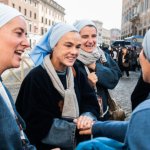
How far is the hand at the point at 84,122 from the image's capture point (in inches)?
95.9

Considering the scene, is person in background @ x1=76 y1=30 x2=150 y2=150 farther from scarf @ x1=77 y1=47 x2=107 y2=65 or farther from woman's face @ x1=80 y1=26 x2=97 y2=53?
woman's face @ x1=80 y1=26 x2=97 y2=53

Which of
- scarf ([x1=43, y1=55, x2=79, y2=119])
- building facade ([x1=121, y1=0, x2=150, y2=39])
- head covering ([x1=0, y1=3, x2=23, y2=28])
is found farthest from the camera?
building facade ([x1=121, y1=0, x2=150, y2=39])

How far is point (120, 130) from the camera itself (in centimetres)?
208

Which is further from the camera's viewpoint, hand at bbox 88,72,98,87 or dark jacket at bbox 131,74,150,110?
hand at bbox 88,72,98,87

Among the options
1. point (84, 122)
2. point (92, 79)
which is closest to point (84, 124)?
point (84, 122)

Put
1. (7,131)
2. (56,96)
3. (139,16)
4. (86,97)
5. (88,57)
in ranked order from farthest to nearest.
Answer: (139,16)
(88,57)
(86,97)
(56,96)
(7,131)

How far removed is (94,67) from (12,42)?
138cm

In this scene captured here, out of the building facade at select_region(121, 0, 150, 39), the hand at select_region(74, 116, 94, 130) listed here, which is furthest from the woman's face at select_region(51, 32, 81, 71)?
the building facade at select_region(121, 0, 150, 39)

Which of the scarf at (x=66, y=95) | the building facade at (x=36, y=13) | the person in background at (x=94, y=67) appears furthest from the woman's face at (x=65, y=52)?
the building facade at (x=36, y=13)

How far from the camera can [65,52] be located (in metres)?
2.78

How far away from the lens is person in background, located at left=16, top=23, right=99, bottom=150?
97.0 inches

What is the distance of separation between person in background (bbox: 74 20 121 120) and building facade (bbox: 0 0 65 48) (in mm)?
47749

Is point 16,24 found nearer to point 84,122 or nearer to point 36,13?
point 84,122

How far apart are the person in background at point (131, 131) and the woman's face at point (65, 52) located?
670 millimetres
